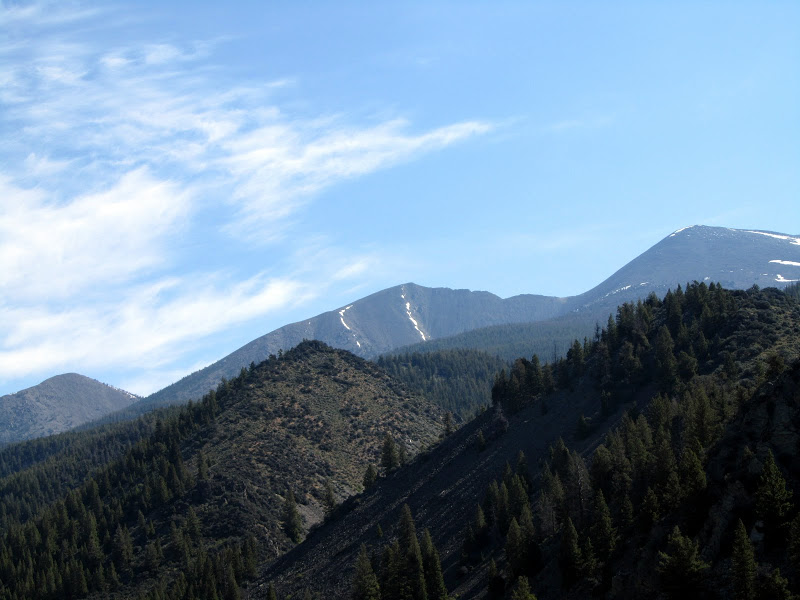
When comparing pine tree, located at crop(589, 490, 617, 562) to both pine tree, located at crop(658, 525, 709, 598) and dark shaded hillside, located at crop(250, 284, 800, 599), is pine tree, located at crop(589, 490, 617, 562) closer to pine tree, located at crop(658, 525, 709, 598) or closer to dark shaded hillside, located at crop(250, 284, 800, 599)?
dark shaded hillside, located at crop(250, 284, 800, 599)

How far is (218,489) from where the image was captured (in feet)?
459

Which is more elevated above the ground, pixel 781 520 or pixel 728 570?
pixel 781 520

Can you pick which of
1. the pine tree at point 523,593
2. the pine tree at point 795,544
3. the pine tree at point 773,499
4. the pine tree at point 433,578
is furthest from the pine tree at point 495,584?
the pine tree at point 795,544

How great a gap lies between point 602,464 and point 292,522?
7370 centimetres

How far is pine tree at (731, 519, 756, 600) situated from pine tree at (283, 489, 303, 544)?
3822 inches

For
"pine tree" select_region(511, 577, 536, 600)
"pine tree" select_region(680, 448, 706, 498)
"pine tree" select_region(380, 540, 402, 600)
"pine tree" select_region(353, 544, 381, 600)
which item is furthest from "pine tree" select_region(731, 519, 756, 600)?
"pine tree" select_region(353, 544, 381, 600)

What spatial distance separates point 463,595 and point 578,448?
30.3 meters

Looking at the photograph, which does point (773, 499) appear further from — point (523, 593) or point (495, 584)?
point (495, 584)

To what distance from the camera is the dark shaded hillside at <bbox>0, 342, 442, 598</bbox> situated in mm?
124375

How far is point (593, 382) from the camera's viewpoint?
113m

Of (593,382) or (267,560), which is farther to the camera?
(267,560)

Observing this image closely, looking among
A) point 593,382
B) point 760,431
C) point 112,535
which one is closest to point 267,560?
point 112,535

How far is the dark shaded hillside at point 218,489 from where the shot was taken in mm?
124375

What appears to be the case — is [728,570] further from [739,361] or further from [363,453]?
[363,453]
